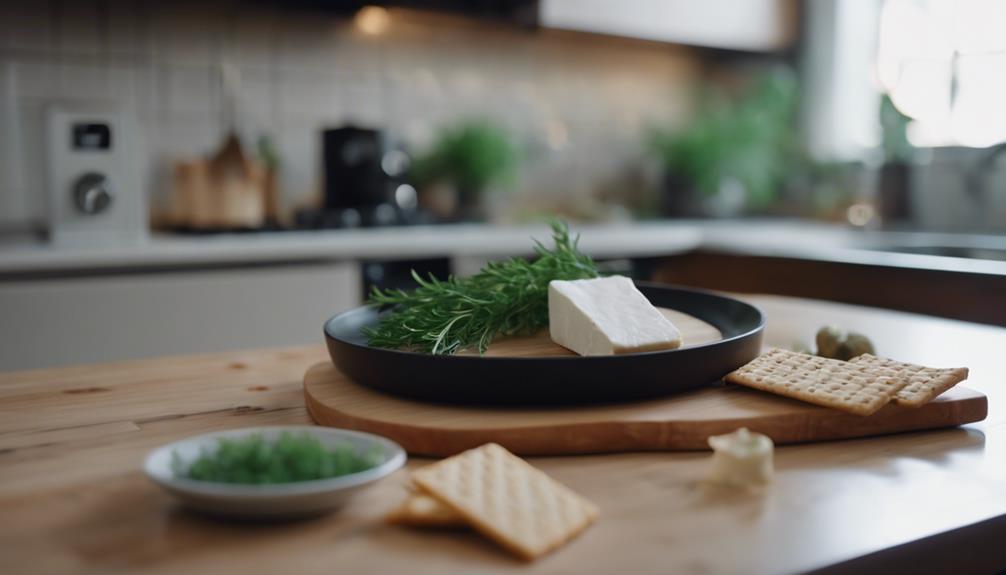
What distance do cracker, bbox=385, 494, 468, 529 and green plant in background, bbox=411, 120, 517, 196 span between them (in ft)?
8.03

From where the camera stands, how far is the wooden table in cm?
53

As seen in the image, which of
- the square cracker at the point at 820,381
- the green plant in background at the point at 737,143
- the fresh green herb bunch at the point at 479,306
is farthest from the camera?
the green plant in background at the point at 737,143

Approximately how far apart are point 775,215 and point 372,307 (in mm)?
2893

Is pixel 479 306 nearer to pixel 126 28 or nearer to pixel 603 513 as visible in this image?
pixel 603 513

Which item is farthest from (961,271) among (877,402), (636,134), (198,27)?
(198,27)

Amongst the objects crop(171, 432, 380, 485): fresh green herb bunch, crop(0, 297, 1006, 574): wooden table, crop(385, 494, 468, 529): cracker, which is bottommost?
crop(0, 297, 1006, 574): wooden table

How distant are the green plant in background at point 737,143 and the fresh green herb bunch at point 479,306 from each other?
2.45m

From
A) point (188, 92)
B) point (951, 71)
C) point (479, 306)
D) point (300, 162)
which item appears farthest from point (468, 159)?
point (479, 306)

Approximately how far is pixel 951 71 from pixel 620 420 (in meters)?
2.84

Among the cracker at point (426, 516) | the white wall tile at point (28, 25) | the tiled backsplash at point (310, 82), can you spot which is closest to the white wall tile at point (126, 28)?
the tiled backsplash at point (310, 82)

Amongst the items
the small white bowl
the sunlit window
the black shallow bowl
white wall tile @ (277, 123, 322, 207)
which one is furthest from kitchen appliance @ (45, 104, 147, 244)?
the sunlit window

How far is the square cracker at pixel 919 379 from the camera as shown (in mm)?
774

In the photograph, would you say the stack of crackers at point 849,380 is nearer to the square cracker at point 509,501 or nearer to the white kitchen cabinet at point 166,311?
the square cracker at point 509,501

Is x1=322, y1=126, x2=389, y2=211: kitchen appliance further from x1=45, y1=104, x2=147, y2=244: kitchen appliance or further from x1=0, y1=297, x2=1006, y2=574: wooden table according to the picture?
x1=0, y1=297, x2=1006, y2=574: wooden table
